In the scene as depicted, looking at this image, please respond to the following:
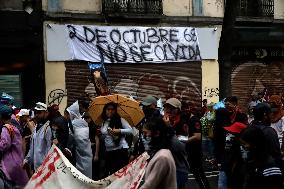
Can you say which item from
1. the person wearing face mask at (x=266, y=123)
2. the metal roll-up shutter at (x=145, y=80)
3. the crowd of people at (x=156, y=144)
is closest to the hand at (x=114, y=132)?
the crowd of people at (x=156, y=144)

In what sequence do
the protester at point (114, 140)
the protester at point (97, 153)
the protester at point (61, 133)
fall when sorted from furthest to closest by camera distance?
the protester at point (97, 153)
the protester at point (114, 140)
the protester at point (61, 133)

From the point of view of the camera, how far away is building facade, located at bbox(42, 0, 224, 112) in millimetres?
17766

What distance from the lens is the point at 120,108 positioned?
30.9ft

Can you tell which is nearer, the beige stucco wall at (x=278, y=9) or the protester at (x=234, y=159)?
the protester at (x=234, y=159)

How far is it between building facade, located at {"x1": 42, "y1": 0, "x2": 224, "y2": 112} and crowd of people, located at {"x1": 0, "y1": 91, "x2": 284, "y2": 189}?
6.95 m

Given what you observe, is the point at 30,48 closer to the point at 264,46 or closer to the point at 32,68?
the point at 32,68

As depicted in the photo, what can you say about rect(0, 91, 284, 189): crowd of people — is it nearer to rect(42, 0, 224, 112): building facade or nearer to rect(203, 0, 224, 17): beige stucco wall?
rect(42, 0, 224, 112): building facade

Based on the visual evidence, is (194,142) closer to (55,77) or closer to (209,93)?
(55,77)

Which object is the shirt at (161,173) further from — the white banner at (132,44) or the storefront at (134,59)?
the white banner at (132,44)

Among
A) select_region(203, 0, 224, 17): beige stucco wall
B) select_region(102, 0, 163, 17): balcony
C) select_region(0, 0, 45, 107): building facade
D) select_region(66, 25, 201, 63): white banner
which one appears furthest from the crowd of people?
select_region(203, 0, 224, 17): beige stucco wall

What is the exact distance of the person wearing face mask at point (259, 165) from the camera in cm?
512

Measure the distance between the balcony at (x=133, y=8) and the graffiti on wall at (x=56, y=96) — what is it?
264cm

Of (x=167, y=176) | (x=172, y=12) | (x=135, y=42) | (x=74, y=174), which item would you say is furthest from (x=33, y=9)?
(x=167, y=176)

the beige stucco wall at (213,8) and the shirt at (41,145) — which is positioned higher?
the beige stucco wall at (213,8)
